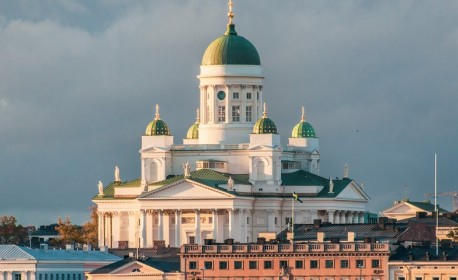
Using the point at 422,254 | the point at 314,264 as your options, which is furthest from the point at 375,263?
the point at 314,264

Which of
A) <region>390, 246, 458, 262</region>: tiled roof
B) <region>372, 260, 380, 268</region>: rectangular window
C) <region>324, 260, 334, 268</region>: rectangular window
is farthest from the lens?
<region>324, 260, 334, 268</region>: rectangular window

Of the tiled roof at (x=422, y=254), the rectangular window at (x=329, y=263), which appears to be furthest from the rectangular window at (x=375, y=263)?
the rectangular window at (x=329, y=263)

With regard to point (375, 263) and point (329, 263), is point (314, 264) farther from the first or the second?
point (375, 263)

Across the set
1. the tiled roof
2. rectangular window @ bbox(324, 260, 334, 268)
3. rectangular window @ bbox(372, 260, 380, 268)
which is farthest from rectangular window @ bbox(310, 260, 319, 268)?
the tiled roof

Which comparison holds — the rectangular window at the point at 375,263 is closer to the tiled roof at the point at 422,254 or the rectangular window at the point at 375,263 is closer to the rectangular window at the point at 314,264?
the tiled roof at the point at 422,254

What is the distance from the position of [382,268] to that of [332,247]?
172 inches

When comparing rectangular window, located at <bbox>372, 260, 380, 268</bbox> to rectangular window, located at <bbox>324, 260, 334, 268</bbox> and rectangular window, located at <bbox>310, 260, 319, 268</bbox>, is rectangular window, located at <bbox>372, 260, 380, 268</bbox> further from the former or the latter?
rectangular window, located at <bbox>310, 260, 319, 268</bbox>

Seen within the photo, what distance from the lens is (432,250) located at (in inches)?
7800

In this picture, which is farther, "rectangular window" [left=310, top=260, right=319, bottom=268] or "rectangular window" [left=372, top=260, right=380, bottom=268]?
"rectangular window" [left=310, top=260, right=319, bottom=268]

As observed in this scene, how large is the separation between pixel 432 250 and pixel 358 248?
4.79m

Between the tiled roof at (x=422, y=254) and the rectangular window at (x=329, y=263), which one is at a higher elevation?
the tiled roof at (x=422, y=254)

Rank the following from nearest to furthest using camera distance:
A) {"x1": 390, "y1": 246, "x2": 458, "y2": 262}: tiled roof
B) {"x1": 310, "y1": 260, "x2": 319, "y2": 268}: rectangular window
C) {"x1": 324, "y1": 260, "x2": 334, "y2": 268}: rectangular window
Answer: {"x1": 390, "y1": 246, "x2": 458, "y2": 262}: tiled roof, {"x1": 324, "y1": 260, "x2": 334, "y2": 268}: rectangular window, {"x1": 310, "y1": 260, "x2": 319, "y2": 268}: rectangular window

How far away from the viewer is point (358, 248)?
19750 cm

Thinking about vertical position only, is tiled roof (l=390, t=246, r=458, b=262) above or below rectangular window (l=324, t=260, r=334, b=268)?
above
